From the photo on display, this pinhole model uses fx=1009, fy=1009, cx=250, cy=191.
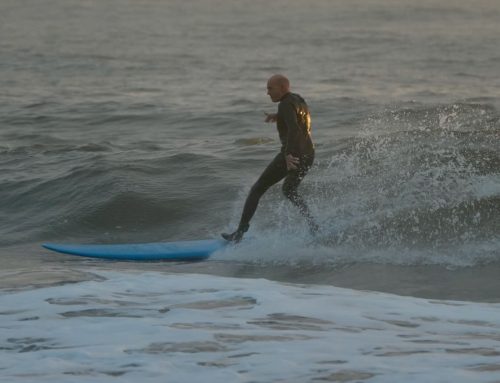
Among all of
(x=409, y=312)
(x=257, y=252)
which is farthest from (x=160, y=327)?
(x=257, y=252)

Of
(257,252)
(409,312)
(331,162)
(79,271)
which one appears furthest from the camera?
(331,162)

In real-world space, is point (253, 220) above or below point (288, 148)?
below

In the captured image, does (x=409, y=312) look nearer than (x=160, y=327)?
No

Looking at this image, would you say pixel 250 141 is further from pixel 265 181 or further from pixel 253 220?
pixel 265 181

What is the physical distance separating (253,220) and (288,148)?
1.81 meters

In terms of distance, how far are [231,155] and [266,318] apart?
8.30 metres

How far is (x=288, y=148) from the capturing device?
30.7 feet

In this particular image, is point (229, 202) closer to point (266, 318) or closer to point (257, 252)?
point (257, 252)

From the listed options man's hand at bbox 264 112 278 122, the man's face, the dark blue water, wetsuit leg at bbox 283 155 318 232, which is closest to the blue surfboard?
the dark blue water

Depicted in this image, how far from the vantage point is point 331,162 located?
1373 centimetres

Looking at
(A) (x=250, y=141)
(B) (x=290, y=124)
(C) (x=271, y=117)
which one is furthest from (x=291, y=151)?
(A) (x=250, y=141)

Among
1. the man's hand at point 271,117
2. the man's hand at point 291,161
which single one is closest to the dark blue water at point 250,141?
the man's hand at point 291,161

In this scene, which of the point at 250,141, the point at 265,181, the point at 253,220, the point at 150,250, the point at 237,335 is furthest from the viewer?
the point at 250,141

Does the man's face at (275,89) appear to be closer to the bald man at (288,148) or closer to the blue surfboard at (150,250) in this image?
the bald man at (288,148)
